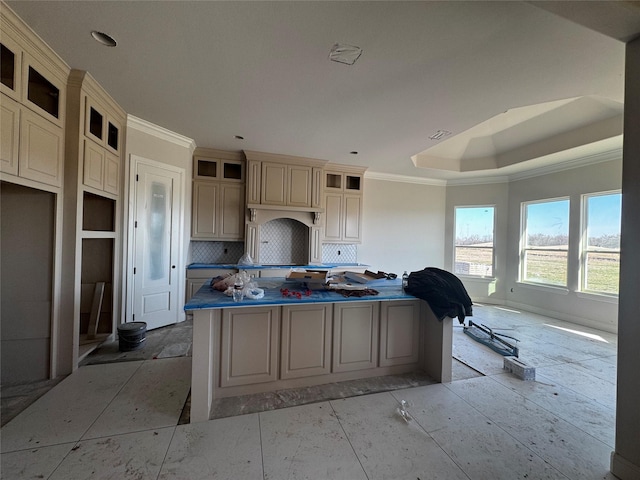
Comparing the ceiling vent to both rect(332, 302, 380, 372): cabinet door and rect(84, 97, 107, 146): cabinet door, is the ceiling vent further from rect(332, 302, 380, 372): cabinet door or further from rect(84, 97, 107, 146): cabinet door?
rect(84, 97, 107, 146): cabinet door

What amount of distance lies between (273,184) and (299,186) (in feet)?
1.61

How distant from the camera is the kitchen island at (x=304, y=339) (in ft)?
6.28

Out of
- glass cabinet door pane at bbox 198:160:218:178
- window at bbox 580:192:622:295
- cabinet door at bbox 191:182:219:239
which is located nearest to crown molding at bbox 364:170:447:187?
window at bbox 580:192:622:295

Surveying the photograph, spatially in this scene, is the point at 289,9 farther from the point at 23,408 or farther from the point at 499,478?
the point at 23,408

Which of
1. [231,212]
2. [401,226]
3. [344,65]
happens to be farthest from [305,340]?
[401,226]

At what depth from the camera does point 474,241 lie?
586 centimetres

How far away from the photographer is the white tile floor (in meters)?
1.46

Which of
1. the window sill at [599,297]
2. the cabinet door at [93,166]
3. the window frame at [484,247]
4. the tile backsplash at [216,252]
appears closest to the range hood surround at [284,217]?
the tile backsplash at [216,252]

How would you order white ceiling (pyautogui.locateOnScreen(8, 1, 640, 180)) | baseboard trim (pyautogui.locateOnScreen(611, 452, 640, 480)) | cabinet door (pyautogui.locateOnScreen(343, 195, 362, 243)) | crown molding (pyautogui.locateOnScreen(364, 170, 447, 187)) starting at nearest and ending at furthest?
baseboard trim (pyautogui.locateOnScreen(611, 452, 640, 480)), white ceiling (pyautogui.locateOnScreen(8, 1, 640, 180)), cabinet door (pyautogui.locateOnScreen(343, 195, 362, 243)), crown molding (pyautogui.locateOnScreen(364, 170, 447, 187))

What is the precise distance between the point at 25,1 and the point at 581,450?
4671mm

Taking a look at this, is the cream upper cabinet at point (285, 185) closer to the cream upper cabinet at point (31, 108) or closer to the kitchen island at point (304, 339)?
the kitchen island at point (304, 339)

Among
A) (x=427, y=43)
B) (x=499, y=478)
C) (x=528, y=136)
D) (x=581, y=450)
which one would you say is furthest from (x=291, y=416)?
(x=528, y=136)

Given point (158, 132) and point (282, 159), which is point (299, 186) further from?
point (158, 132)

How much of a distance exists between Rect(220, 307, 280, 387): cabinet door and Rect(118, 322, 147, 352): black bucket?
1.50 meters
